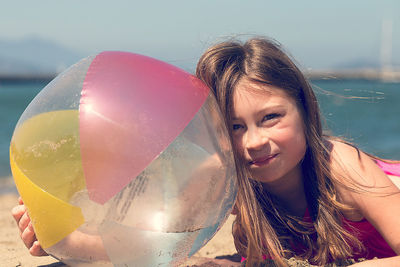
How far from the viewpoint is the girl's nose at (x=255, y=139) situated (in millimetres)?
2271

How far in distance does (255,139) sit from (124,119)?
0.68m

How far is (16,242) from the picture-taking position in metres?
3.33

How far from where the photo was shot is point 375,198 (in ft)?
7.77

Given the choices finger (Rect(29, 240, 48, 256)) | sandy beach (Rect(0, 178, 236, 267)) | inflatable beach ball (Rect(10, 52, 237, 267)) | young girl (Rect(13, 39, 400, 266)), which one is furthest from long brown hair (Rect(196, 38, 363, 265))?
finger (Rect(29, 240, 48, 256))

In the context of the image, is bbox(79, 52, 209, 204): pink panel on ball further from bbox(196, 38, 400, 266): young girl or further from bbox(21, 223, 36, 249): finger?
bbox(21, 223, 36, 249): finger

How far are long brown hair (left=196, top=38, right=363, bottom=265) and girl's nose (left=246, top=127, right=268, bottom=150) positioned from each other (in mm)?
96

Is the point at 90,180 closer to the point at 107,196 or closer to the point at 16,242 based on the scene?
the point at 107,196

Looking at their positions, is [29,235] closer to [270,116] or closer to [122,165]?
[122,165]

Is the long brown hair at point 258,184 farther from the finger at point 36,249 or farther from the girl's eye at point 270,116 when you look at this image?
the finger at point 36,249

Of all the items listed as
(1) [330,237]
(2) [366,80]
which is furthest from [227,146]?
(2) [366,80]

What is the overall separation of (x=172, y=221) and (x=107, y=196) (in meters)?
0.27

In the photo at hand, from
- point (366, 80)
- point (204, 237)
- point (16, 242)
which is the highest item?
point (204, 237)

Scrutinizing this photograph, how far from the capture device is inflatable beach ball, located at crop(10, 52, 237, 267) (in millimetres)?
1845

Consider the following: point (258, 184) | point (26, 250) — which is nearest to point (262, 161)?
point (258, 184)
